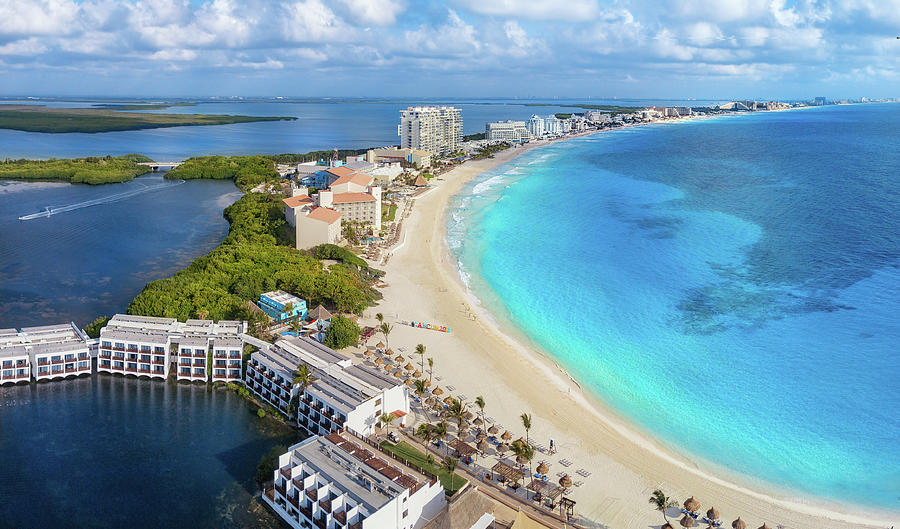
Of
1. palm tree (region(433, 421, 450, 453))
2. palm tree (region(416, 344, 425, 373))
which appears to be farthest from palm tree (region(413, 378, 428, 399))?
palm tree (region(433, 421, 450, 453))

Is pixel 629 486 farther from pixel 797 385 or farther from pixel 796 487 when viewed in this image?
pixel 797 385

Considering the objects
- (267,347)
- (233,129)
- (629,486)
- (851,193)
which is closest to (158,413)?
(267,347)

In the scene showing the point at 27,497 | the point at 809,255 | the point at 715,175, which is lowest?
the point at 27,497

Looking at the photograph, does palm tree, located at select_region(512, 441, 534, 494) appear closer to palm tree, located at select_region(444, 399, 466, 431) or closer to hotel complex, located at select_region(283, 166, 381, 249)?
palm tree, located at select_region(444, 399, 466, 431)

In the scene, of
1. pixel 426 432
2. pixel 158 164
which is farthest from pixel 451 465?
pixel 158 164

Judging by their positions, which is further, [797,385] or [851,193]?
[851,193]

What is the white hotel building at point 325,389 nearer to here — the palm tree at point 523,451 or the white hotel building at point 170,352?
the white hotel building at point 170,352

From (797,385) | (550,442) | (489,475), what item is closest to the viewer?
(489,475)
